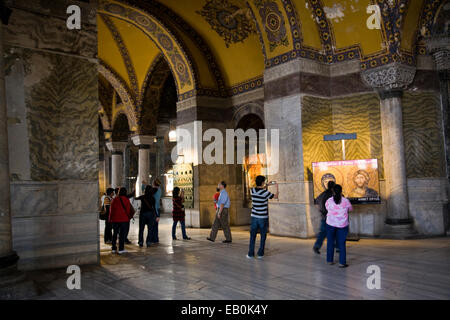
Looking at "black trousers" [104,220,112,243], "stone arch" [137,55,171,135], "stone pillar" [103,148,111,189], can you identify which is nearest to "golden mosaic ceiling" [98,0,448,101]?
"stone arch" [137,55,171,135]

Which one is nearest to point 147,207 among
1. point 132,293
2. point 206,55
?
point 132,293

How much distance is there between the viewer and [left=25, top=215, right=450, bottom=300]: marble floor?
4258 millimetres

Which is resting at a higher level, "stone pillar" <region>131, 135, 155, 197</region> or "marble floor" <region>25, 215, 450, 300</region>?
"stone pillar" <region>131, 135, 155, 197</region>

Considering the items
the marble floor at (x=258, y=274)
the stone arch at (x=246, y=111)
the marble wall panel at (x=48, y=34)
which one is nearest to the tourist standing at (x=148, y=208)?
the marble floor at (x=258, y=274)

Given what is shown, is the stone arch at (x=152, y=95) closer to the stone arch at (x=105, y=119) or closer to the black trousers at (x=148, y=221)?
the stone arch at (x=105, y=119)

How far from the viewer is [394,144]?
8469 millimetres

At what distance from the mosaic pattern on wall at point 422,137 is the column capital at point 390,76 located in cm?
40

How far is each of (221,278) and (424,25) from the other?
7.53 meters

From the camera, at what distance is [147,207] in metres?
7.82

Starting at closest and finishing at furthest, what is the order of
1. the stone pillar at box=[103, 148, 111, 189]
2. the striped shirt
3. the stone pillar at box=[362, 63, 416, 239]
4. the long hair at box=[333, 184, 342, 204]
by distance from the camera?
the long hair at box=[333, 184, 342, 204], the striped shirt, the stone pillar at box=[362, 63, 416, 239], the stone pillar at box=[103, 148, 111, 189]

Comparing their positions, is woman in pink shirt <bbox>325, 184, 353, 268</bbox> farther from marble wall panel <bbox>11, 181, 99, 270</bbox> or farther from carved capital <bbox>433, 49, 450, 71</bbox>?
carved capital <bbox>433, 49, 450, 71</bbox>

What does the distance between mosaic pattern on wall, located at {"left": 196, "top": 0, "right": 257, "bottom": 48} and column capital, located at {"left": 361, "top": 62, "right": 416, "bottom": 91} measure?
3683 mm

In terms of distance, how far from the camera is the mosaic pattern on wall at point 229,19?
10.7m

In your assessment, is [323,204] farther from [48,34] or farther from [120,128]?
[120,128]
